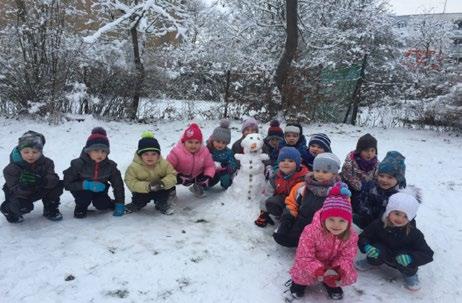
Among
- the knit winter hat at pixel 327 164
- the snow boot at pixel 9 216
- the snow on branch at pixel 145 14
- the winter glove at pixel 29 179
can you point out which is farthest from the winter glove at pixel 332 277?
the snow on branch at pixel 145 14

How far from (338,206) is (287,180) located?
1.15 metres

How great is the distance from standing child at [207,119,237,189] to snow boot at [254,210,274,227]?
1.04 meters

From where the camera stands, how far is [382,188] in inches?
154

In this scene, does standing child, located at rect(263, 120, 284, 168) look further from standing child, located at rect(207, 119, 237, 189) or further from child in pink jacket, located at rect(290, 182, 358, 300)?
child in pink jacket, located at rect(290, 182, 358, 300)

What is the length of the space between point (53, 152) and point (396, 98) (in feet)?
29.1

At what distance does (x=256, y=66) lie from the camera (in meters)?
9.97

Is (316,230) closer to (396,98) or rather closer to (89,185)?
(89,185)

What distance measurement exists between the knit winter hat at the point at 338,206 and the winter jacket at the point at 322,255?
0.12 m

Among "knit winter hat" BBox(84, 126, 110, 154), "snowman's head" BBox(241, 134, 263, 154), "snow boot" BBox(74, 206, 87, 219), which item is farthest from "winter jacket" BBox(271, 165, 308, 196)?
"snow boot" BBox(74, 206, 87, 219)

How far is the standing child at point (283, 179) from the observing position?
3990 mm

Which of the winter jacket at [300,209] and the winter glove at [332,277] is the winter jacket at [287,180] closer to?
the winter jacket at [300,209]

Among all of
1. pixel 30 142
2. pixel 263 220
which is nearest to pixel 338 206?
pixel 263 220

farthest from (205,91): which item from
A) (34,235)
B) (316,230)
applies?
(316,230)

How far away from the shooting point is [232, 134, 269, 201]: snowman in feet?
14.7
